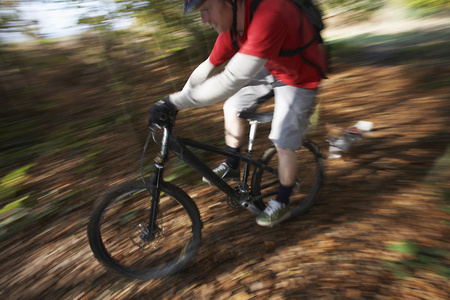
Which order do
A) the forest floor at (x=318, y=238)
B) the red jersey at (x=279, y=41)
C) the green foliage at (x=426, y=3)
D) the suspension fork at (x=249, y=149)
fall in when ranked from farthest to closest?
the green foliage at (x=426, y=3) < the suspension fork at (x=249, y=149) < the forest floor at (x=318, y=238) < the red jersey at (x=279, y=41)

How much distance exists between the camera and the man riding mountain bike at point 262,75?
63.3 inches

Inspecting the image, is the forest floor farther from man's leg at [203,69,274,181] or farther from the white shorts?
the white shorts

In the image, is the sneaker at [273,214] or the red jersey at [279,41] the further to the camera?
the sneaker at [273,214]

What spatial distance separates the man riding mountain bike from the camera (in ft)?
5.27

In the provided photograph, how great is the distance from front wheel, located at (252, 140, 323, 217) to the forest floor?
15 centimetres

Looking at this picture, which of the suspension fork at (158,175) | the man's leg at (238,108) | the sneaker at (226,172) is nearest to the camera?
the suspension fork at (158,175)

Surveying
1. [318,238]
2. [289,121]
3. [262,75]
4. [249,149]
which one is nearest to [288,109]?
[289,121]

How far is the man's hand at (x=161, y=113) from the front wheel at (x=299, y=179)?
1048 millimetres

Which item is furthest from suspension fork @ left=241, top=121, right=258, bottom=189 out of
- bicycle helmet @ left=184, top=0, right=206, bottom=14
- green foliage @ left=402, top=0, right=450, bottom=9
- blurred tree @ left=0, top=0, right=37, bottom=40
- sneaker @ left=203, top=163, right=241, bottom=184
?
green foliage @ left=402, top=0, right=450, bottom=9

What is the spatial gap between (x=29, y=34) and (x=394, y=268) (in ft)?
17.3

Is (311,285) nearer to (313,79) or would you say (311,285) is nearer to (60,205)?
(313,79)

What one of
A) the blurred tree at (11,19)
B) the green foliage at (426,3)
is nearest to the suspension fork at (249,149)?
the blurred tree at (11,19)

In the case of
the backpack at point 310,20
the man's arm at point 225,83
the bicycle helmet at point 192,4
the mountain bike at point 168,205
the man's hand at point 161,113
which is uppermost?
the bicycle helmet at point 192,4

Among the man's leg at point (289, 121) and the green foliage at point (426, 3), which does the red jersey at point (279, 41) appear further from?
the green foliage at point (426, 3)
